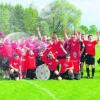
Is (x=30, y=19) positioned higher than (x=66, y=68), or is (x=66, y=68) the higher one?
(x=30, y=19)

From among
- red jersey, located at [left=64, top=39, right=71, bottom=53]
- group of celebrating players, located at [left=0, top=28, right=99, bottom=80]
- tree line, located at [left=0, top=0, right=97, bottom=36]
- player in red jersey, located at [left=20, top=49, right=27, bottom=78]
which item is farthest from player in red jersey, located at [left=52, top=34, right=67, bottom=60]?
tree line, located at [left=0, top=0, right=97, bottom=36]

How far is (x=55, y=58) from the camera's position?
58.4 feet

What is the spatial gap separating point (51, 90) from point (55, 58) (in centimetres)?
371

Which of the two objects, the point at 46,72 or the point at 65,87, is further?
the point at 46,72

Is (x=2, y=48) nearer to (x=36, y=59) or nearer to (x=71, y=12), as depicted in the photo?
(x=36, y=59)

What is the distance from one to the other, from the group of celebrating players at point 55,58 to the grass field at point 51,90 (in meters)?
0.88

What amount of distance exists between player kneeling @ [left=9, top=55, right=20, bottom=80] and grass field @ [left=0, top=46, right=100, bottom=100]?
Answer: 2.62 ft

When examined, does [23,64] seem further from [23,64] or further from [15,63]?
[15,63]

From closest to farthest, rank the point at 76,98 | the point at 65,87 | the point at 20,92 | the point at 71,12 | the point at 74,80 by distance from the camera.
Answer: the point at 76,98 → the point at 20,92 → the point at 65,87 → the point at 74,80 → the point at 71,12

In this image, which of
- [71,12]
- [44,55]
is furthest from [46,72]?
[71,12]

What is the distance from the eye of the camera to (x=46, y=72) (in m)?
17.3

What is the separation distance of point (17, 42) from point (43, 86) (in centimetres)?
472

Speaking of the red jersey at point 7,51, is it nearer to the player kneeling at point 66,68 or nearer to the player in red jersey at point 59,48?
the player in red jersey at point 59,48

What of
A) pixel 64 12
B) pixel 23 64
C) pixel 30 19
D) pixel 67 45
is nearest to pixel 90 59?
pixel 67 45
